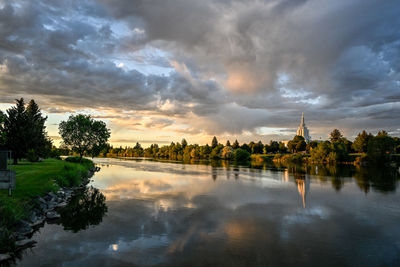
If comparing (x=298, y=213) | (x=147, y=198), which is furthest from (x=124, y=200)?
(x=298, y=213)

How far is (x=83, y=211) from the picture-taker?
2272 cm

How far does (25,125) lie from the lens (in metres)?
43.8

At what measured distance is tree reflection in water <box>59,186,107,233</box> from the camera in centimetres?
1909

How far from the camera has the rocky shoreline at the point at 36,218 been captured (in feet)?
46.3

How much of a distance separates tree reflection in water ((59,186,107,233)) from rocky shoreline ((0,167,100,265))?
71 centimetres

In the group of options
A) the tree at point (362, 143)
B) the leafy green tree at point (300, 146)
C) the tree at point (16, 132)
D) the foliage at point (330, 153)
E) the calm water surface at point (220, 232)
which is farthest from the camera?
the leafy green tree at point (300, 146)

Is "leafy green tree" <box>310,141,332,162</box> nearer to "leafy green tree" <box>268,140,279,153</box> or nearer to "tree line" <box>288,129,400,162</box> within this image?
"tree line" <box>288,129,400,162</box>

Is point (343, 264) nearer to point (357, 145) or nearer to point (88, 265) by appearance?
point (88, 265)

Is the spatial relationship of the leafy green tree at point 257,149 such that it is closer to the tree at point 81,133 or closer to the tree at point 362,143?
the tree at point 362,143

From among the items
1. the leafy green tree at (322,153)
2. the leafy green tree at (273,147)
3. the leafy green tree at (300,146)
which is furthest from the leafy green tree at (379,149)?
the leafy green tree at (273,147)

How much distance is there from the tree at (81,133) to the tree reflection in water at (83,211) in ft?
124

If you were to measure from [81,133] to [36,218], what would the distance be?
49.3 metres

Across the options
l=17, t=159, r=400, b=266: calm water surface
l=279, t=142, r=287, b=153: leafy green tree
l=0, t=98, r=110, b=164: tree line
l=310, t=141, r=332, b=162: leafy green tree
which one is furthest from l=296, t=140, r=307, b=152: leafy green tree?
l=17, t=159, r=400, b=266: calm water surface

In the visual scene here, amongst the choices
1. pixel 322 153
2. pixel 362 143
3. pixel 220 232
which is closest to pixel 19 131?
pixel 220 232
